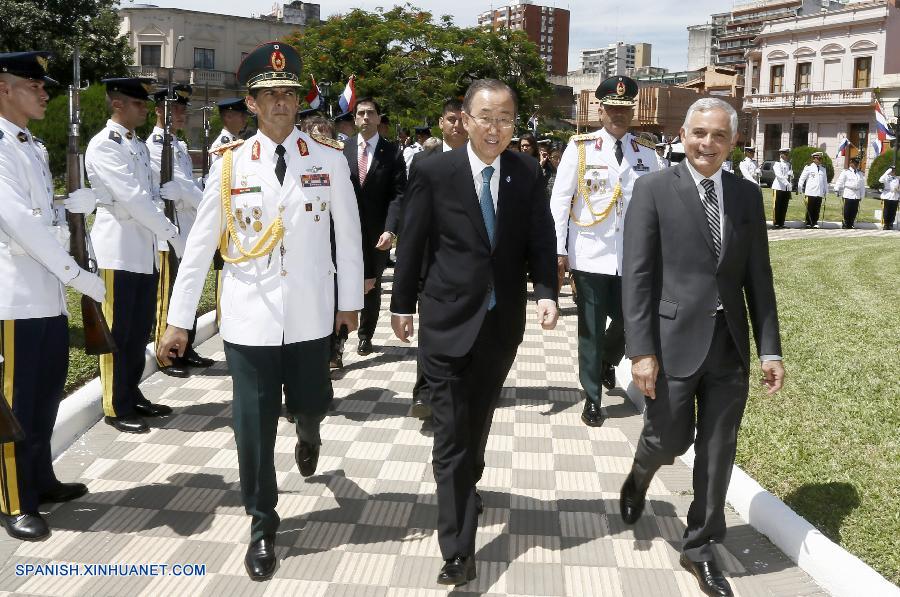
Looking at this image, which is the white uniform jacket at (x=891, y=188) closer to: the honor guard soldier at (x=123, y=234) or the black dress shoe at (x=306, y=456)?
the honor guard soldier at (x=123, y=234)

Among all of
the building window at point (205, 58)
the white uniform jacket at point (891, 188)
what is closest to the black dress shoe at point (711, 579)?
the white uniform jacket at point (891, 188)

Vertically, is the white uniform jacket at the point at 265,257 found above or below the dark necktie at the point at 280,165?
below

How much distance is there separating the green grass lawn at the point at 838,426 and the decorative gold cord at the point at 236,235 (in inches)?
123

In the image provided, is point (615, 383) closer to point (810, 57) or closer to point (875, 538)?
point (875, 538)

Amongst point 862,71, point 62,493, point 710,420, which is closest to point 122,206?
point 62,493

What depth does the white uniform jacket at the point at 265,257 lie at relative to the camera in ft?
13.8

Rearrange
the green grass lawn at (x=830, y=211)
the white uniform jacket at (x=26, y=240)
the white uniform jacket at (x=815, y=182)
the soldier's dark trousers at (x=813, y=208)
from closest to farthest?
the white uniform jacket at (x=26, y=240), the white uniform jacket at (x=815, y=182), the soldier's dark trousers at (x=813, y=208), the green grass lawn at (x=830, y=211)

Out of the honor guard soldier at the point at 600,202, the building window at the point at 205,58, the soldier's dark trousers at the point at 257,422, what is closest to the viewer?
the soldier's dark trousers at the point at 257,422

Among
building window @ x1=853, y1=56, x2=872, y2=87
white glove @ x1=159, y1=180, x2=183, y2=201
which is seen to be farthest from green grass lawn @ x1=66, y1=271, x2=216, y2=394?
building window @ x1=853, y1=56, x2=872, y2=87

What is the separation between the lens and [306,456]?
503 centimetres

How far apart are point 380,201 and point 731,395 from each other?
472cm

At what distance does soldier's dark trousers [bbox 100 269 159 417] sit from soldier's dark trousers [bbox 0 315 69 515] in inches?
54.0

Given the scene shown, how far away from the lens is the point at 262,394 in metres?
4.21

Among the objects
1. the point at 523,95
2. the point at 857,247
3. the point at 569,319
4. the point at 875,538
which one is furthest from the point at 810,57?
the point at 875,538
